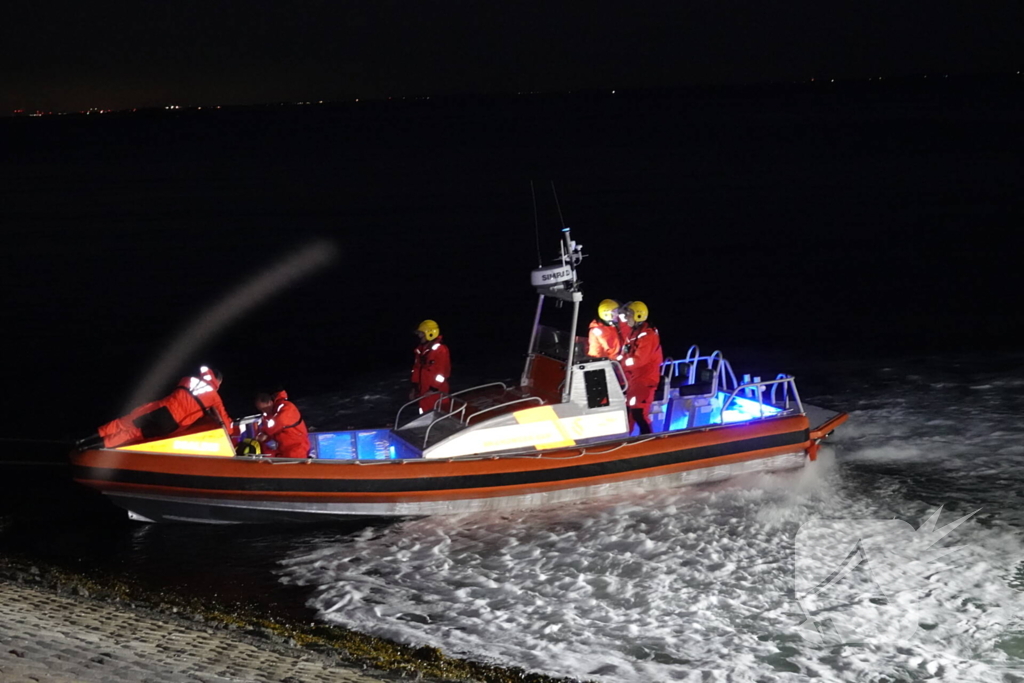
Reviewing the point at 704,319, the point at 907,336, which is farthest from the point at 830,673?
the point at 704,319

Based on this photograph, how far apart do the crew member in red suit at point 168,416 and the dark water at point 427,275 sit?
927mm

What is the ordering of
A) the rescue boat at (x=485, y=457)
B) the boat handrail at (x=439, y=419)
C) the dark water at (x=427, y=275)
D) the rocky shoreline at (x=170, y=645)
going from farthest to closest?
the dark water at (x=427, y=275)
the boat handrail at (x=439, y=419)
the rescue boat at (x=485, y=457)
the rocky shoreline at (x=170, y=645)

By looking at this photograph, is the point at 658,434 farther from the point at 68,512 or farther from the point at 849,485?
the point at 68,512

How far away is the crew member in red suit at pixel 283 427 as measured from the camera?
876 cm

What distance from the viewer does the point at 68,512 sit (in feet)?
31.7

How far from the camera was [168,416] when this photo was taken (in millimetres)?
8562

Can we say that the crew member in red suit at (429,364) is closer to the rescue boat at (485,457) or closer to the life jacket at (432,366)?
the life jacket at (432,366)

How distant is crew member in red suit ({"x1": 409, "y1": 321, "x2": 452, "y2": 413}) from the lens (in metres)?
9.87

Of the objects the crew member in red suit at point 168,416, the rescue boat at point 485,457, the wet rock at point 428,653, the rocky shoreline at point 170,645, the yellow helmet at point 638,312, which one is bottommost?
the wet rock at point 428,653

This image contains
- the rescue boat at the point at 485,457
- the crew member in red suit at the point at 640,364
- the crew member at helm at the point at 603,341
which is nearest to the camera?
the rescue boat at the point at 485,457

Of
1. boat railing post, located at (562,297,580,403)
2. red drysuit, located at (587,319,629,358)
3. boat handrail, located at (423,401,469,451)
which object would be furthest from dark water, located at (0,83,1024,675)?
red drysuit, located at (587,319,629,358)

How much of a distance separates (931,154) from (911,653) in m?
45.9

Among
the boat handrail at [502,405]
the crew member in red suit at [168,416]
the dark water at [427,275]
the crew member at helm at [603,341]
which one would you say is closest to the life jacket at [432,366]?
the boat handrail at [502,405]

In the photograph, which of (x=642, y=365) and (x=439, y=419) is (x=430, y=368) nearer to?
(x=439, y=419)
